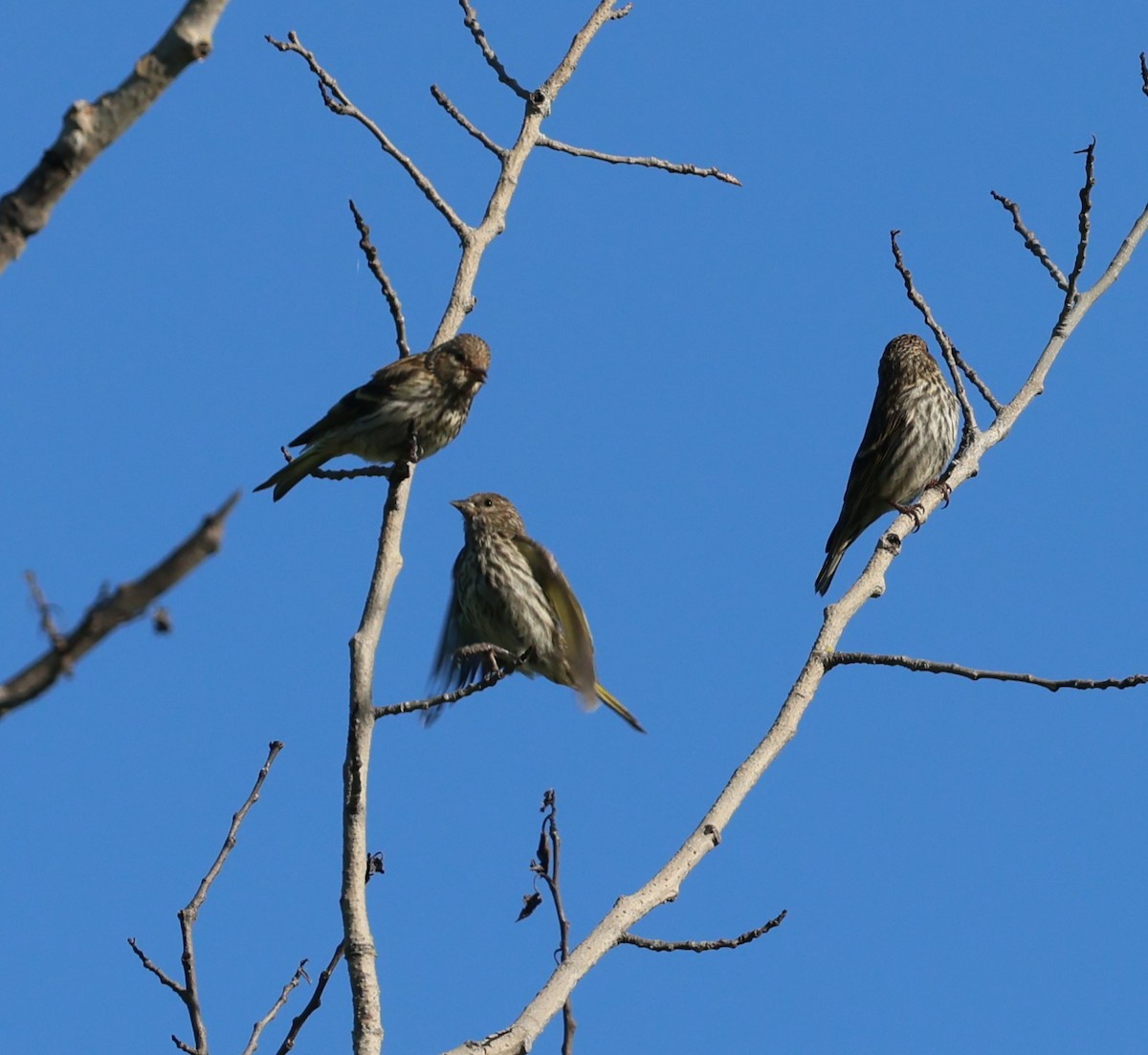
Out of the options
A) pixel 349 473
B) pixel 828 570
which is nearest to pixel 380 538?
pixel 349 473

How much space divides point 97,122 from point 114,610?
66 centimetres

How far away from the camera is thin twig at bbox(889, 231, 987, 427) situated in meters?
6.23

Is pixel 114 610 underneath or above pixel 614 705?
underneath

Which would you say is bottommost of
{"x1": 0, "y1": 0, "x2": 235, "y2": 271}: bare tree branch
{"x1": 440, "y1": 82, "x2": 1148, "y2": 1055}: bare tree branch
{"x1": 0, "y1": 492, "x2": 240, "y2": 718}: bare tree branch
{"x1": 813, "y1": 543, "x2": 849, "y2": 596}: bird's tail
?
{"x1": 0, "y1": 492, "x2": 240, "y2": 718}: bare tree branch

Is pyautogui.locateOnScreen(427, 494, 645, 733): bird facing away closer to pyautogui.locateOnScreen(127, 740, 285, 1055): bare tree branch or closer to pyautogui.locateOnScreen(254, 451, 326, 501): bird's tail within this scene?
pyautogui.locateOnScreen(254, 451, 326, 501): bird's tail

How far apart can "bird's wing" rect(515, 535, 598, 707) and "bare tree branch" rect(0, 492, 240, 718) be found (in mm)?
5126

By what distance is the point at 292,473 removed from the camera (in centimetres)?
733

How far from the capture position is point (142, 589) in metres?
1.64

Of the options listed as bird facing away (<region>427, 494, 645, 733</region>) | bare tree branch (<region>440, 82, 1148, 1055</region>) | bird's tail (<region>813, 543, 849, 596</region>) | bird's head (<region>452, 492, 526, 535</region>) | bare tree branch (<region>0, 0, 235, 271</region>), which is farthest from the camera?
bird's tail (<region>813, 543, 849, 596</region>)

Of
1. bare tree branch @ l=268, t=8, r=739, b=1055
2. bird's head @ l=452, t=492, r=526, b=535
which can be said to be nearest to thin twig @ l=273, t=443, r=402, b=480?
bare tree branch @ l=268, t=8, r=739, b=1055

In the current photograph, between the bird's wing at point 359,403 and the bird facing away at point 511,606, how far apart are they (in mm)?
1259

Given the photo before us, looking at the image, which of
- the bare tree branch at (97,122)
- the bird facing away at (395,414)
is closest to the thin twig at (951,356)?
the bird facing away at (395,414)

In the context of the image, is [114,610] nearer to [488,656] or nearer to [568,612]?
[488,656]

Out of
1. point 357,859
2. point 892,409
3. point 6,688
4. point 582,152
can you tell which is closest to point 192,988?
point 357,859
